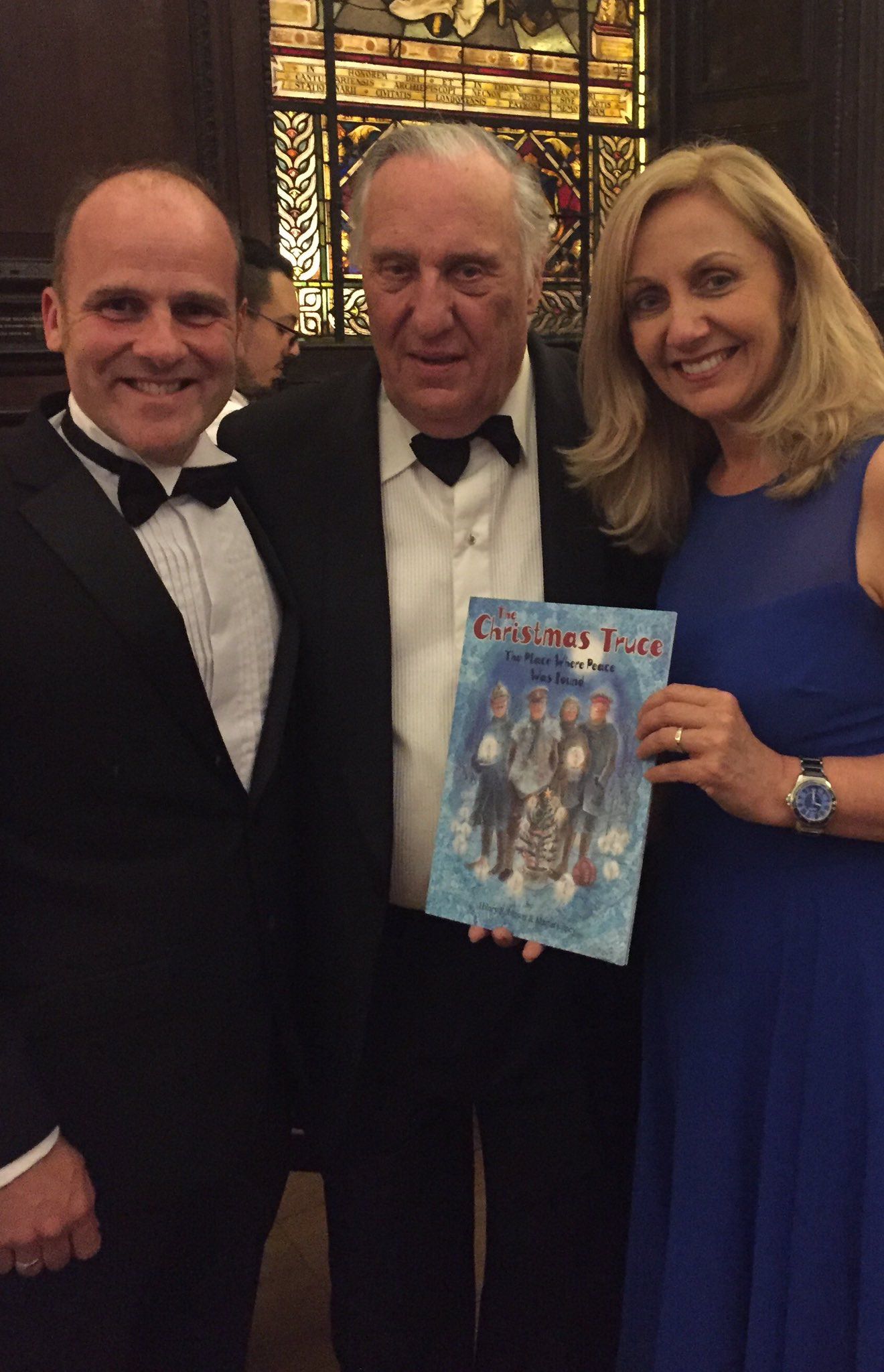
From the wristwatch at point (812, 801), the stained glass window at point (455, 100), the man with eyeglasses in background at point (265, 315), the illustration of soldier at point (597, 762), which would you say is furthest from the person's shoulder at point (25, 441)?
the stained glass window at point (455, 100)

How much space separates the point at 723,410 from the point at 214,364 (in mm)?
796

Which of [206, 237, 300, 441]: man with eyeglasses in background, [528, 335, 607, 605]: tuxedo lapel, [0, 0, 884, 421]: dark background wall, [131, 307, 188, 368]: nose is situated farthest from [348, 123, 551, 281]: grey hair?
[0, 0, 884, 421]: dark background wall

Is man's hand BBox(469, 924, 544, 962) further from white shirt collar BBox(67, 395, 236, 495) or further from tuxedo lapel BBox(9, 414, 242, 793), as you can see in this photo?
white shirt collar BBox(67, 395, 236, 495)

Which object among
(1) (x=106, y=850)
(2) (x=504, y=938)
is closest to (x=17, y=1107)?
(1) (x=106, y=850)

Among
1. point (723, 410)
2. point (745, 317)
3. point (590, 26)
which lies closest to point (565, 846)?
point (723, 410)

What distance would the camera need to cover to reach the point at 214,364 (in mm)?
1556

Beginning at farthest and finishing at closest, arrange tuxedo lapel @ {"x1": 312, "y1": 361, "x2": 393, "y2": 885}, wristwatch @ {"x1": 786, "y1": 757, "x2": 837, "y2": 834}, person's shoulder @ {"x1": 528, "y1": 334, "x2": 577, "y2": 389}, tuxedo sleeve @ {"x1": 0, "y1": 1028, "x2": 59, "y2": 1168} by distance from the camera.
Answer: person's shoulder @ {"x1": 528, "y1": 334, "x2": 577, "y2": 389} → tuxedo lapel @ {"x1": 312, "y1": 361, "x2": 393, "y2": 885} → wristwatch @ {"x1": 786, "y1": 757, "x2": 837, "y2": 834} → tuxedo sleeve @ {"x1": 0, "y1": 1028, "x2": 59, "y2": 1168}

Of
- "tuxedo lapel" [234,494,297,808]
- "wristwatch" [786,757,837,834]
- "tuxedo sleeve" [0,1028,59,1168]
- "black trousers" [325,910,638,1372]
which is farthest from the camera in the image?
"black trousers" [325,910,638,1372]

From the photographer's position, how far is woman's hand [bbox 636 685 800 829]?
143 centimetres

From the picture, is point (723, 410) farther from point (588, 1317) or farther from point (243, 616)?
point (588, 1317)

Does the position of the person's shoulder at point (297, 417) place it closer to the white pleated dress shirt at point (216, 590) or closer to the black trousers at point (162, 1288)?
the white pleated dress shirt at point (216, 590)

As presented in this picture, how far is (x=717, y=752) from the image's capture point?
142 cm

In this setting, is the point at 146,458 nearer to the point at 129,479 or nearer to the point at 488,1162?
the point at 129,479

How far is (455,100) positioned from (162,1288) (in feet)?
18.1
